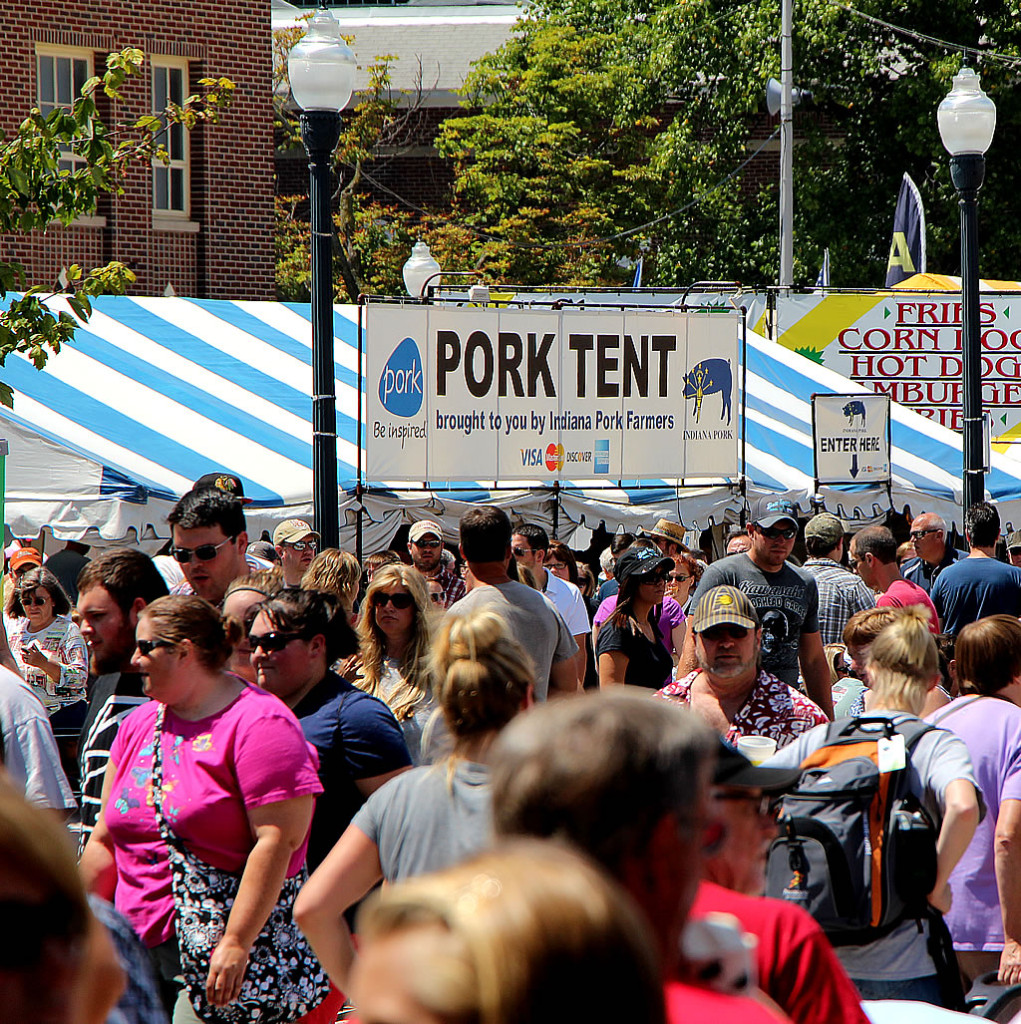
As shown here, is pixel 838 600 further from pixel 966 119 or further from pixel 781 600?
pixel 966 119

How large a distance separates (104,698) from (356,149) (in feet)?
106

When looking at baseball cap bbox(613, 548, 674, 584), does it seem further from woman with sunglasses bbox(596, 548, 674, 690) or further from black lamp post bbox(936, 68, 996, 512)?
black lamp post bbox(936, 68, 996, 512)

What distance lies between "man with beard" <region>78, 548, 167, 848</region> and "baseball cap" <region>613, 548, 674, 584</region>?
124 inches

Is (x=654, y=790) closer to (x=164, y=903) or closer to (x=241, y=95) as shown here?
(x=164, y=903)

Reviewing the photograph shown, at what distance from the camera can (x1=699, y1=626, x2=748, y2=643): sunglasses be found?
4.93m

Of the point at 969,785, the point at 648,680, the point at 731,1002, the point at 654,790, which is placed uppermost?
the point at 654,790

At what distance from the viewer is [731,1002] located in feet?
6.07

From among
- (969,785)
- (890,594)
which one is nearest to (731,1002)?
(969,785)

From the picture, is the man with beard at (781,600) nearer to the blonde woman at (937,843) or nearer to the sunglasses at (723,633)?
the sunglasses at (723,633)

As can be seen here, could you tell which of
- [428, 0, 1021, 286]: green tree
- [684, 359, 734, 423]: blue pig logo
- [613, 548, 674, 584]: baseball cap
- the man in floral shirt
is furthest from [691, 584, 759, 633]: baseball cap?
[428, 0, 1021, 286]: green tree

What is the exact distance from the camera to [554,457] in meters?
12.9

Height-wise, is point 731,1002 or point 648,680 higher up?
point 731,1002

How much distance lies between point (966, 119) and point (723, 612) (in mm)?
7605

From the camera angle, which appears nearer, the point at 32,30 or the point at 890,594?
the point at 890,594
